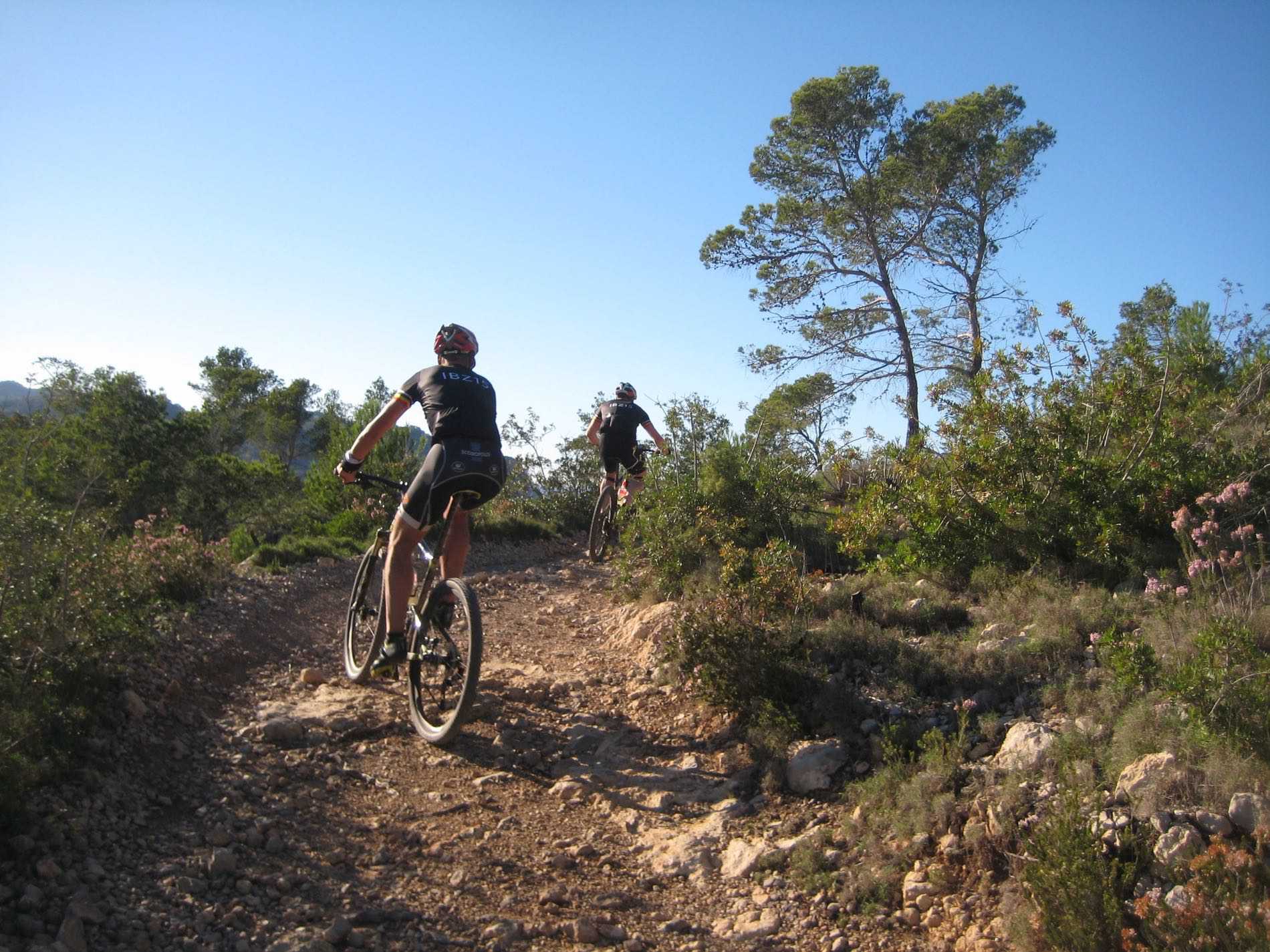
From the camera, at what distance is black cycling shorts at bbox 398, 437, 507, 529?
14.9 ft

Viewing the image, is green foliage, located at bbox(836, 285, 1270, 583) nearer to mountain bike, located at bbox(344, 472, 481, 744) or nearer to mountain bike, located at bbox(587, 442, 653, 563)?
mountain bike, located at bbox(344, 472, 481, 744)

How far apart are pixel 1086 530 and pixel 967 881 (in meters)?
2.96

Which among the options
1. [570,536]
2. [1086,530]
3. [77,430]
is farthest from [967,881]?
[77,430]

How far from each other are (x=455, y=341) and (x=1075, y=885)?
396cm

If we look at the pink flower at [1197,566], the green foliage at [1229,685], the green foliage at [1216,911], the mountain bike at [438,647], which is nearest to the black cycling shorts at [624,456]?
the mountain bike at [438,647]

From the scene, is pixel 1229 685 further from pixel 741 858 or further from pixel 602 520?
pixel 602 520

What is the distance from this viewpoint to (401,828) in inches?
142

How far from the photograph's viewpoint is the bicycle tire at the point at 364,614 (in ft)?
17.5

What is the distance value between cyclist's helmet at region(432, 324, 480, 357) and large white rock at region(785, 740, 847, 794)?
9.38ft

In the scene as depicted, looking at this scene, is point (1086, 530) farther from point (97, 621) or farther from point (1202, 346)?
point (97, 621)

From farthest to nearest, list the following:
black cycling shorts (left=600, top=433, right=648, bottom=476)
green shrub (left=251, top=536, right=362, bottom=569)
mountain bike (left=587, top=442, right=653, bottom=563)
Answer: mountain bike (left=587, top=442, right=653, bottom=563), black cycling shorts (left=600, top=433, right=648, bottom=476), green shrub (left=251, top=536, right=362, bottom=569)

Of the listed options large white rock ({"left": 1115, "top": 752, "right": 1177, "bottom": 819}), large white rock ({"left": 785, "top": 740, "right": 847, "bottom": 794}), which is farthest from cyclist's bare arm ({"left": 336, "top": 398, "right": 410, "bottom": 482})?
large white rock ({"left": 1115, "top": 752, "right": 1177, "bottom": 819})

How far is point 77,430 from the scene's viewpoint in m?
17.4

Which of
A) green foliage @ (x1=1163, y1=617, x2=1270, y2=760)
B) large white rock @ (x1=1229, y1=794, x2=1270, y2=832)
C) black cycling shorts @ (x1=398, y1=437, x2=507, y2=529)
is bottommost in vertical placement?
large white rock @ (x1=1229, y1=794, x2=1270, y2=832)
